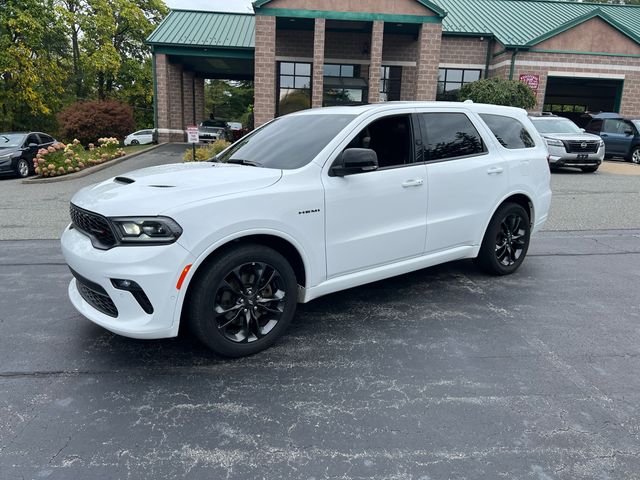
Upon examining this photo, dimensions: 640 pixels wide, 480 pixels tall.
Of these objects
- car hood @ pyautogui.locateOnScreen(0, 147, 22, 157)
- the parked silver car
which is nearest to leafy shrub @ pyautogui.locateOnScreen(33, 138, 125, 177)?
car hood @ pyautogui.locateOnScreen(0, 147, 22, 157)

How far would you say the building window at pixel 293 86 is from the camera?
23.4 metres

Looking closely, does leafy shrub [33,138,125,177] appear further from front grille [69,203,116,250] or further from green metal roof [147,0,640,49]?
front grille [69,203,116,250]

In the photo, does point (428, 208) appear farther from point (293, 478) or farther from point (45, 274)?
point (45, 274)

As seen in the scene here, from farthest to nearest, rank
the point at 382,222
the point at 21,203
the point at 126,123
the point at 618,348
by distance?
1. the point at 126,123
2. the point at 21,203
3. the point at 382,222
4. the point at 618,348

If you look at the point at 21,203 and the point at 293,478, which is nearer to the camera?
the point at 293,478

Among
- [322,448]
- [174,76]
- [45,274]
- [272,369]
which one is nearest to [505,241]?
[272,369]

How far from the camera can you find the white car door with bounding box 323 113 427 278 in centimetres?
395

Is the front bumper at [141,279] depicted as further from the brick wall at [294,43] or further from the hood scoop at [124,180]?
the brick wall at [294,43]

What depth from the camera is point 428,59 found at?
2014 cm

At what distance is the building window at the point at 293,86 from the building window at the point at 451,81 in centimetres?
628

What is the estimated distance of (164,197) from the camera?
3.30 m

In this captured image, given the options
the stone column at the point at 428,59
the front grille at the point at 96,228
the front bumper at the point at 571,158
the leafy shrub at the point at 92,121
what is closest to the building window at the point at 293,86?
the stone column at the point at 428,59

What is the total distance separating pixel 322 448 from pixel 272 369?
92 cm

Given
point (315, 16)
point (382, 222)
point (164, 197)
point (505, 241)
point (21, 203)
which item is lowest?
point (21, 203)
